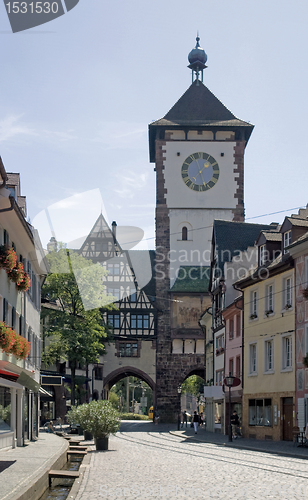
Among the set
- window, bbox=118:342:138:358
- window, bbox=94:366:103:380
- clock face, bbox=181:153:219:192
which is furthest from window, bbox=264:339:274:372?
window, bbox=94:366:103:380

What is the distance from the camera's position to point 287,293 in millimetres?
28438

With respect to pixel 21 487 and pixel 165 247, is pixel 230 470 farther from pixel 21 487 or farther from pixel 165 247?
pixel 165 247

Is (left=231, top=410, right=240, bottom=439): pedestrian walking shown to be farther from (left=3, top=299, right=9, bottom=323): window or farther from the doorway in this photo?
(left=3, top=299, right=9, bottom=323): window

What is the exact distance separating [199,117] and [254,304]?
Answer: 27.8m

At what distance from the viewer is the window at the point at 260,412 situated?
97.2 ft

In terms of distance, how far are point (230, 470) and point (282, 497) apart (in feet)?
16.0

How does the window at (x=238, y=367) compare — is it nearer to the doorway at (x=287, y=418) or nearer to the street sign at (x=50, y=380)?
the doorway at (x=287, y=418)

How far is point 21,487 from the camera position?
36.5ft

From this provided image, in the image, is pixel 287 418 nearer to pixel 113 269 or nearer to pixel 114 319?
pixel 114 319

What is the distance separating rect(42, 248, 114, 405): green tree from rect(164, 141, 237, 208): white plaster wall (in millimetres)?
12131

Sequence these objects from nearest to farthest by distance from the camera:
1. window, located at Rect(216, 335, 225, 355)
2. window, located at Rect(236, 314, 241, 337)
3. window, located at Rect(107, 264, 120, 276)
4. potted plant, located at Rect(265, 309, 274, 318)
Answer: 1. potted plant, located at Rect(265, 309, 274, 318)
2. window, located at Rect(236, 314, 241, 337)
3. window, located at Rect(216, 335, 225, 355)
4. window, located at Rect(107, 264, 120, 276)

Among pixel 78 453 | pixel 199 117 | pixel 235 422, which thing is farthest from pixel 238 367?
pixel 199 117

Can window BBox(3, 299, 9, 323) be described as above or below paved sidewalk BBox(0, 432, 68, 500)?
above

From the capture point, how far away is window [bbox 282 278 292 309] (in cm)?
2809
